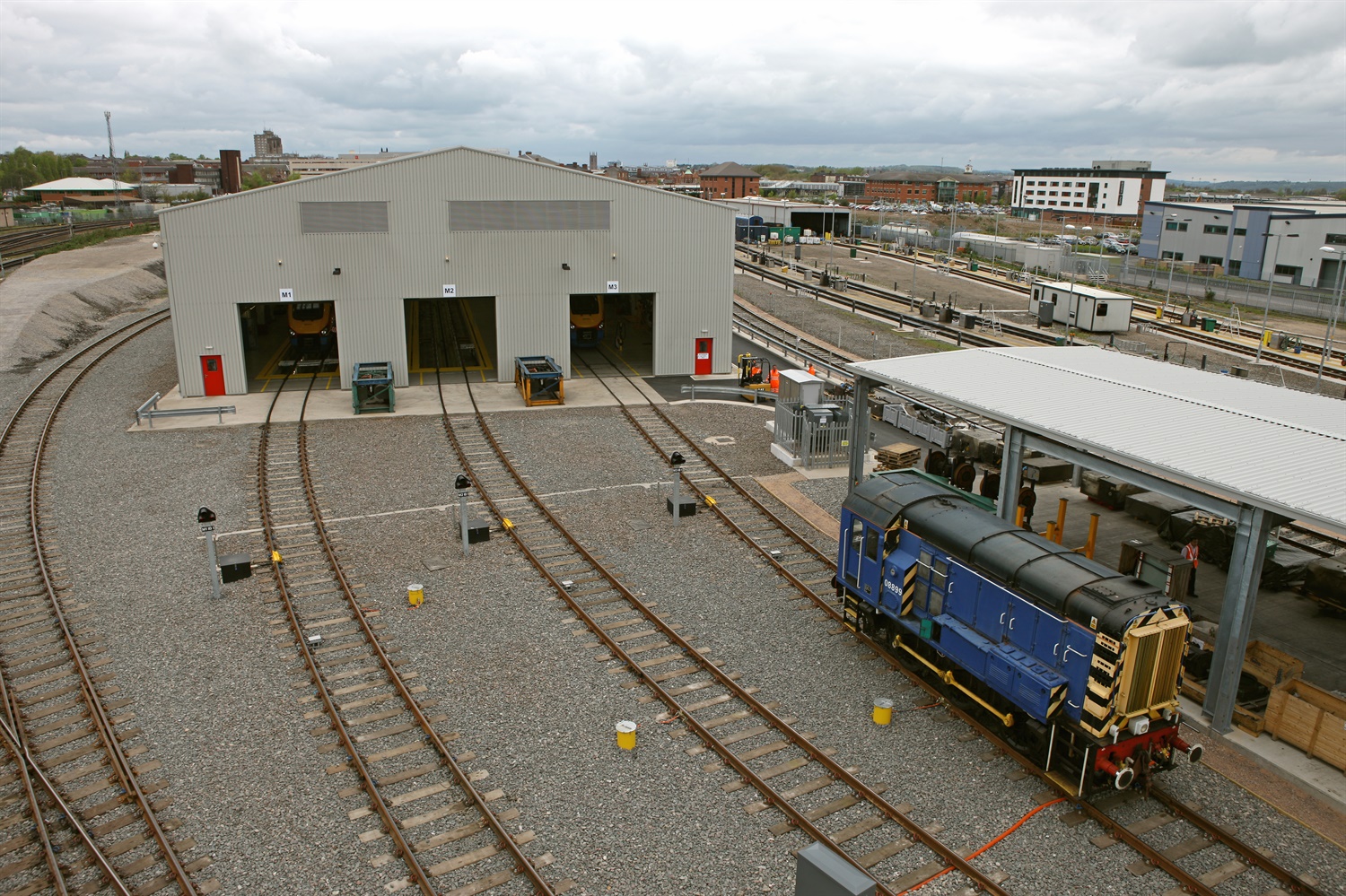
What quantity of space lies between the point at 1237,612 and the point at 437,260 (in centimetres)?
2703

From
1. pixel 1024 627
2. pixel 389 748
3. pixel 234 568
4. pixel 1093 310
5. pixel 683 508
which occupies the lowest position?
pixel 389 748

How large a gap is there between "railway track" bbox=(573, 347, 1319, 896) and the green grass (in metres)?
60.9

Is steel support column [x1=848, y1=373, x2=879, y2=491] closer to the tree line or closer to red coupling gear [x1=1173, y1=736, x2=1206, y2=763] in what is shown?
red coupling gear [x1=1173, y1=736, x2=1206, y2=763]

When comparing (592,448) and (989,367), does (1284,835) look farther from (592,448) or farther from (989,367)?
(592,448)

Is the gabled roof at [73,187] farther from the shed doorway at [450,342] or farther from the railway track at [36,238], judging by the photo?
the shed doorway at [450,342]

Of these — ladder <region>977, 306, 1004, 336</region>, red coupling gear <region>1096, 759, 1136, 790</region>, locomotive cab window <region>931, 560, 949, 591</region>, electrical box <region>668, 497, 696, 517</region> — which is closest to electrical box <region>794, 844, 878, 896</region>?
red coupling gear <region>1096, 759, 1136, 790</region>

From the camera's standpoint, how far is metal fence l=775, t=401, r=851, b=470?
24.6 metres

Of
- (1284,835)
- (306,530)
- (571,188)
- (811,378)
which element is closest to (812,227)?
(571,188)

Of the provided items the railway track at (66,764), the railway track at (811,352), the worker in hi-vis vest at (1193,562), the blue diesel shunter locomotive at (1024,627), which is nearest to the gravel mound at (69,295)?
the railway track at (66,764)

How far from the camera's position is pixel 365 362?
32.1 meters

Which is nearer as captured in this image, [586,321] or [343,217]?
[343,217]

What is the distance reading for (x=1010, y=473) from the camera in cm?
1664

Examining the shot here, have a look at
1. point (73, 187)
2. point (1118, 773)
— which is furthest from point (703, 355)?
point (73, 187)

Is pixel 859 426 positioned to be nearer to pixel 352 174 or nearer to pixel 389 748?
pixel 389 748
